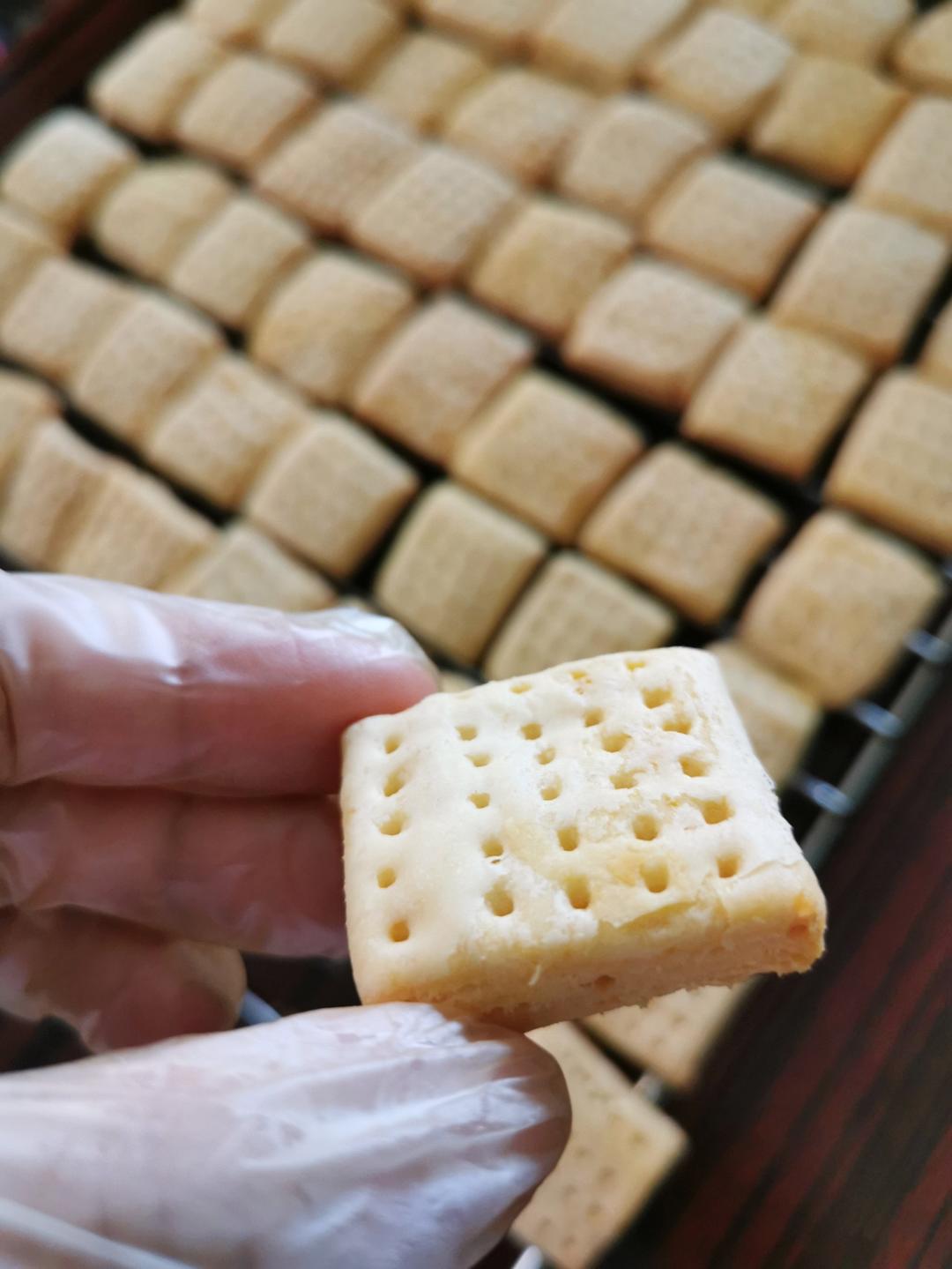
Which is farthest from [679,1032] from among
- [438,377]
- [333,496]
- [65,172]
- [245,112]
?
[65,172]

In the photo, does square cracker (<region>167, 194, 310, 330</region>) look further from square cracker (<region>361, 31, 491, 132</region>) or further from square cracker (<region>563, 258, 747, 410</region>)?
square cracker (<region>563, 258, 747, 410</region>)

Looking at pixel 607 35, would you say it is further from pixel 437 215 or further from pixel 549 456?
pixel 549 456

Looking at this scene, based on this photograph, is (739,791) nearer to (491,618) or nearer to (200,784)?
(200,784)

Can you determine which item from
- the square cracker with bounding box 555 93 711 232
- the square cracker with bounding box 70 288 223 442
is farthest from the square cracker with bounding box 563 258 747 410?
the square cracker with bounding box 70 288 223 442

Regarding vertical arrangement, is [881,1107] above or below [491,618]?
below

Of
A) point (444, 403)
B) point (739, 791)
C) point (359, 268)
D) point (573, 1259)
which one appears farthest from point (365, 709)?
point (359, 268)

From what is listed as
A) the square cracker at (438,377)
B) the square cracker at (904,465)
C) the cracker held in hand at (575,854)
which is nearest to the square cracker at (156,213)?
the square cracker at (438,377)

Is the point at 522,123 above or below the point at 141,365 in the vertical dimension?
above
